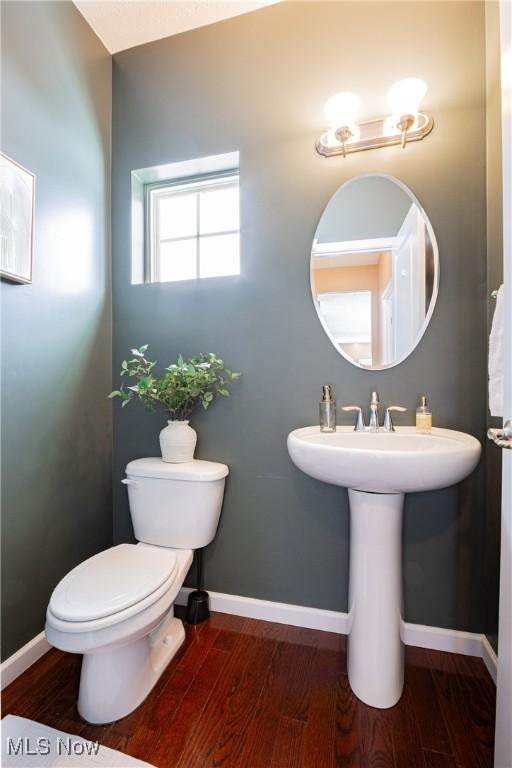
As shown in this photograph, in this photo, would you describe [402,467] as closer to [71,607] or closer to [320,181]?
[71,607]

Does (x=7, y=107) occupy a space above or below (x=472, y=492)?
above

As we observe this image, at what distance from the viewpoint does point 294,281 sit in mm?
1477

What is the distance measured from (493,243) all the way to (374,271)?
1.33 feet

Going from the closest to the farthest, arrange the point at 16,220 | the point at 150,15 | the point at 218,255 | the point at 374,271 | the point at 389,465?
the point at 389,465
the point at 16,220
the point at 374,271
the point at 150,15
the point at 218,255

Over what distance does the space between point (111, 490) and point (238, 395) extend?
0.81 meters

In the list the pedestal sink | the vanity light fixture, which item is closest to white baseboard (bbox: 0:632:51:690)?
the pedestal sink

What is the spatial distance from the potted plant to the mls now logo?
861 millimetres

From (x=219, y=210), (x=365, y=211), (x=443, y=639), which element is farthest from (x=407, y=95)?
(x=443, y=639)

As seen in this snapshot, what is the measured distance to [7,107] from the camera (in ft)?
3.92

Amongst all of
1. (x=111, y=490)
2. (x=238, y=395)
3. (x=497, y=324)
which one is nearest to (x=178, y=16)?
(x=238, y=395)

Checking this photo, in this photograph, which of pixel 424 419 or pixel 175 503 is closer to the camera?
pixel 424 419

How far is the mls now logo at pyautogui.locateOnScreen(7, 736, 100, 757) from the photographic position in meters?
0.96

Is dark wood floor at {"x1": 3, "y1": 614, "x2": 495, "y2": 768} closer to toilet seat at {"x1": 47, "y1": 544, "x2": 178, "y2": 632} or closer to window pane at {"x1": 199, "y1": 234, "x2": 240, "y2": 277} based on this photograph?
toilet seat at {"x1": 47, "y1": 544, "x2": 178, "y2": 632}

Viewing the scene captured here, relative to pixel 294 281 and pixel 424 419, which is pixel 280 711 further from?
pixel 294 281
